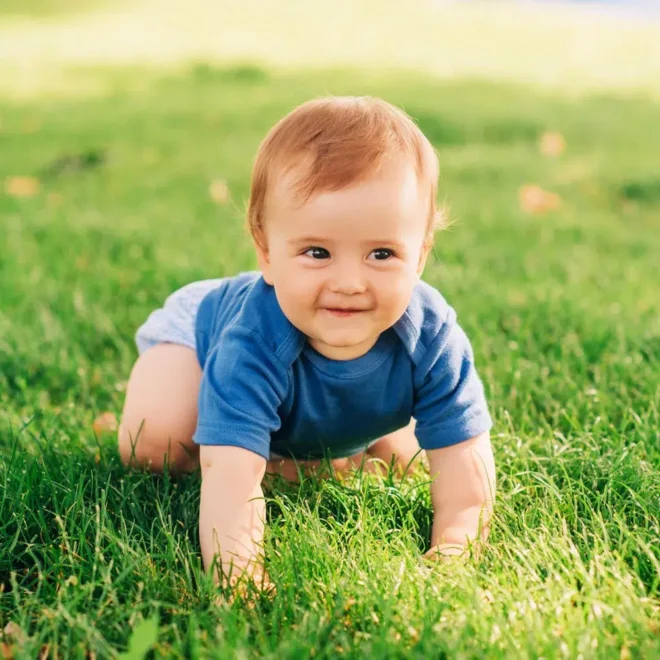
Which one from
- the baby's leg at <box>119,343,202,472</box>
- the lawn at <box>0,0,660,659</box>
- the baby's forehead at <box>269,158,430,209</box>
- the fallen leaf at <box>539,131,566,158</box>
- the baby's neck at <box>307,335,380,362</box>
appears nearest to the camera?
the lawn at <box>0,0,660,659</box>

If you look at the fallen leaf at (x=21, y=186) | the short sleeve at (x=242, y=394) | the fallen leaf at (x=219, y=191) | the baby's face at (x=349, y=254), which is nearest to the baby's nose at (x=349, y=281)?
the baby's face at (x=349, y=254)

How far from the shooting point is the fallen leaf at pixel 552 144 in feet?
23.3

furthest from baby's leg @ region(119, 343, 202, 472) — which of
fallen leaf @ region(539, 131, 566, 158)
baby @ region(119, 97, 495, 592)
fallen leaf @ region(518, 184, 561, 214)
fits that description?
fallen leaf @ region(539, 131, 566, 158)

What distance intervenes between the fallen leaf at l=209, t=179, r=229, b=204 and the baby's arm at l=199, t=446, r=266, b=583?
3844mm

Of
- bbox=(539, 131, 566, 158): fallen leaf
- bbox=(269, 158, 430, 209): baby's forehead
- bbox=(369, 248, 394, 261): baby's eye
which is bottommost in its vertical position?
bbox=(539, 131, 566, 158): fallen leaf

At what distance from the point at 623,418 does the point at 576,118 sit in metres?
6.16

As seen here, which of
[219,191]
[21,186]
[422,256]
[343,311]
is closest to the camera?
[343,311]

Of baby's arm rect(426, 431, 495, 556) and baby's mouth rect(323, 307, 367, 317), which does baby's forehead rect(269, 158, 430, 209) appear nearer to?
baby's mouth rect(323, 307, 367, 317)

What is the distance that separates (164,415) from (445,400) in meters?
0.77

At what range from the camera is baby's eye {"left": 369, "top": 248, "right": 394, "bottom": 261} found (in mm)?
2033

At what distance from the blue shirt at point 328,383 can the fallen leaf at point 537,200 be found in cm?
350

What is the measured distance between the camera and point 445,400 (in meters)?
2.28

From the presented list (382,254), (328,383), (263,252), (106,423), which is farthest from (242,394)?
(106,423)

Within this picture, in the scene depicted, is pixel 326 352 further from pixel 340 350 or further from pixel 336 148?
pixel 336 148
